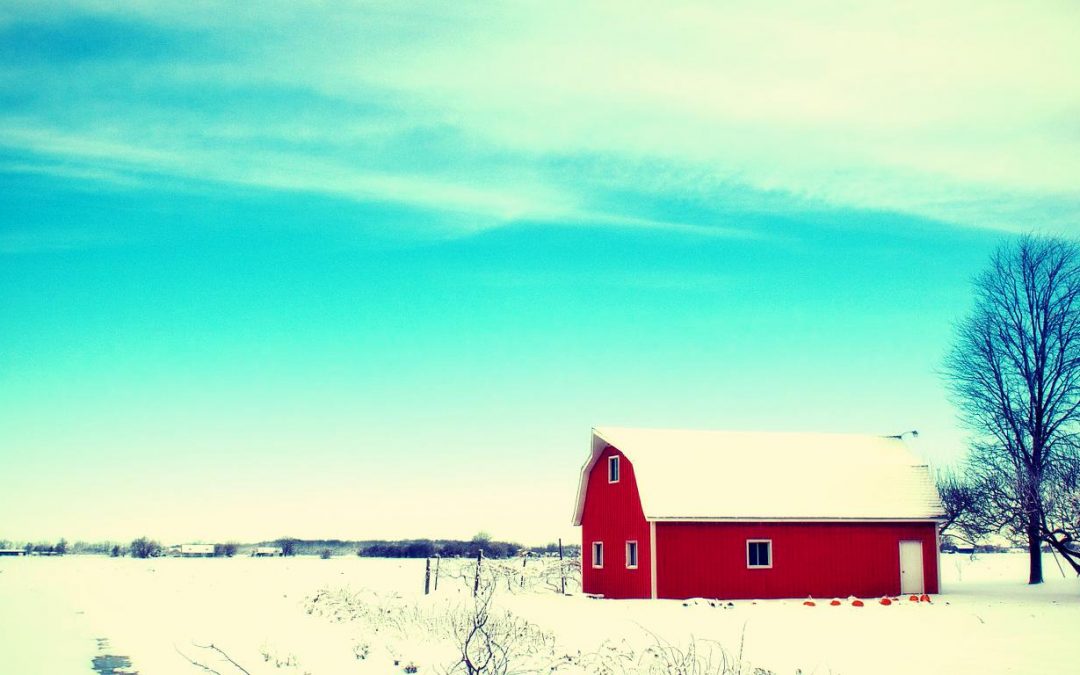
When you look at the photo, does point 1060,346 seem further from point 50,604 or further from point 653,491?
point 50,604

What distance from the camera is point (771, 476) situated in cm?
3153

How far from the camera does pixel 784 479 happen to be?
31484 mm

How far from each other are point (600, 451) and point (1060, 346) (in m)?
18.2

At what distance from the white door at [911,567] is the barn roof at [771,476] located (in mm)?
1065

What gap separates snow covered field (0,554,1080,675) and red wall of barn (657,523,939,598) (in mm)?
1727

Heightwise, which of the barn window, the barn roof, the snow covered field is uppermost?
the barn roof

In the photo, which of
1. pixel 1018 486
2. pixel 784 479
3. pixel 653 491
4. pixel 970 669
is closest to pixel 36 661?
pixel 970 669

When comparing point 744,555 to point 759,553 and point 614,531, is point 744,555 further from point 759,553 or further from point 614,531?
point 614,531

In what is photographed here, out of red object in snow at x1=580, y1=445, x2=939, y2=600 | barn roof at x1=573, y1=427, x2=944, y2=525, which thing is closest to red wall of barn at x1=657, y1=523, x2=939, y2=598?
red object in snow at x1=580, y1=445, x2=939, y2=600

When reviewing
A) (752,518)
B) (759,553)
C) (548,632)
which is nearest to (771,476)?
(752,518)

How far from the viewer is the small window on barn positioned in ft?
105

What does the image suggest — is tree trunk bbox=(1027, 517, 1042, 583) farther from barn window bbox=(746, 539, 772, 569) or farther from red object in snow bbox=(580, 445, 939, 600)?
barn window bbox=(746, 539, 772, 569)

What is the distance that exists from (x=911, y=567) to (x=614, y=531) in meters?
10.6

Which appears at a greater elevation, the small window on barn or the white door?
the small window on barn
